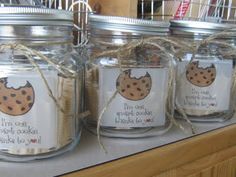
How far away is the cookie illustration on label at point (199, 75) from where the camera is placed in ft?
1.49

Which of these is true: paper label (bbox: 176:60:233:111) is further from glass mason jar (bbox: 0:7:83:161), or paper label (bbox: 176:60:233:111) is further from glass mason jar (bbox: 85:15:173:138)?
glass mason jar (bbox: 0:7:83:161)

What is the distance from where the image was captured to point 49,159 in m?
0.33

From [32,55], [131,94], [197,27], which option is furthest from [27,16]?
[197,27]

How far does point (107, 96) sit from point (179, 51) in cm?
Result: 12

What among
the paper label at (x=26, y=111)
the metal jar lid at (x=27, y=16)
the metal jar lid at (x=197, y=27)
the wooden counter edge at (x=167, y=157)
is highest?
the metal jar lid at (x=27, y=16)

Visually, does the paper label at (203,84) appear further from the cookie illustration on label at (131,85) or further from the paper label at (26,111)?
the paper label at (26,111)

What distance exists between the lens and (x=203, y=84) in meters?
0.46

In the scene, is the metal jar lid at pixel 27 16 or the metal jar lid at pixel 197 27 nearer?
the metal jar lid at pixel 27 16

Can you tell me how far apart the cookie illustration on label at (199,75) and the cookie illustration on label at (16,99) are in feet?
0.76

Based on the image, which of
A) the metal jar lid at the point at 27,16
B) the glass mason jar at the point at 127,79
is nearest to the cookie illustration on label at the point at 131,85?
the glass mason jar at the point at 127,79

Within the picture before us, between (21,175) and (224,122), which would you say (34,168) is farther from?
(224,122)

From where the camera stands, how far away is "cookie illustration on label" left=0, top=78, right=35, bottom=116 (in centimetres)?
31

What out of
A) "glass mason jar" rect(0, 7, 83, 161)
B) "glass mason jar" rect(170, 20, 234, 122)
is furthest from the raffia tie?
"glass mason jar" rect(170, 20, 234, 122)

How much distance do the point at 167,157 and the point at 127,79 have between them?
0.10m
